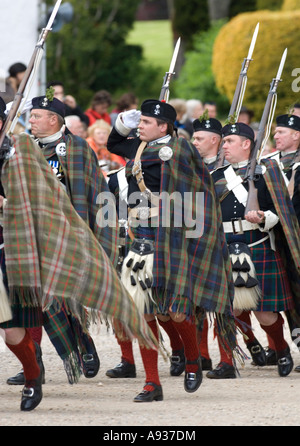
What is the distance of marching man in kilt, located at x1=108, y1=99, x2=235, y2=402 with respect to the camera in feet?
21.0

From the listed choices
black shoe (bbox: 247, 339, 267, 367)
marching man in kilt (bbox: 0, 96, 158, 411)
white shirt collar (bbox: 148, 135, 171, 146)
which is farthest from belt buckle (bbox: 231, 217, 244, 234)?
marching man in kilt (bbox: 0, 96, 158, 411)

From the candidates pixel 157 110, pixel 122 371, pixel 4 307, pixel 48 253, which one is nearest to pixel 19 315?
pixel 4 307

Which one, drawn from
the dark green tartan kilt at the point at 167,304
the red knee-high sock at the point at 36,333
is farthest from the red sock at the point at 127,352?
the dark green tartan kilt at the point at 167,304

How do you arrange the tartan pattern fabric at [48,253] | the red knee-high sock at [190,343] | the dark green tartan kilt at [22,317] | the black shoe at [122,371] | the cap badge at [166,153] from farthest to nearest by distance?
the black shoe at [122,371], the red knee-high sock at [190,343], the cap badge at [166,153], the dark green tartan kilt at [22,317], the tartan pattern fabric at [48,253]

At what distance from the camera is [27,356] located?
6.04 m

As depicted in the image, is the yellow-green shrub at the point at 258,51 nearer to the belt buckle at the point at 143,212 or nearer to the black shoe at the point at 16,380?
the black shoe at the point at 16,380

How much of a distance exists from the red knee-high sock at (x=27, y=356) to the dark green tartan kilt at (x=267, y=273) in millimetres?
1993

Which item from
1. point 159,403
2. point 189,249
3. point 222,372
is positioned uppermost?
point 189,249

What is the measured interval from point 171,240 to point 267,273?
1331 millimetres

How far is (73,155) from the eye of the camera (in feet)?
22.4

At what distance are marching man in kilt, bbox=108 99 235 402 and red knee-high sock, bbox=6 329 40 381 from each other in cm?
66

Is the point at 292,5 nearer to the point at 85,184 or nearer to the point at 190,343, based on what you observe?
the point at 85,184

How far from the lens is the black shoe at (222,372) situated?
732cm

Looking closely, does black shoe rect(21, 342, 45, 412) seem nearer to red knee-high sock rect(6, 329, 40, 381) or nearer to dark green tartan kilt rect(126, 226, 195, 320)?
red knee-high sock rect(6, 329, 40, 381)
